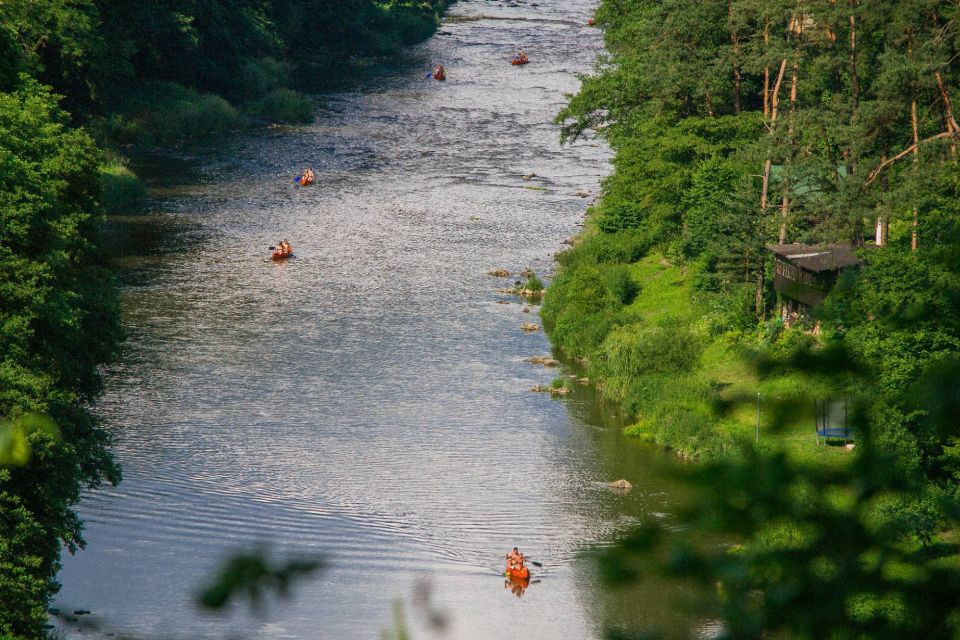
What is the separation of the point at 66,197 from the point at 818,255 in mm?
23293

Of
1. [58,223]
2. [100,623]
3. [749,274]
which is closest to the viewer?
[100,623]

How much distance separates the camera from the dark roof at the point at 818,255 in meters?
40.3

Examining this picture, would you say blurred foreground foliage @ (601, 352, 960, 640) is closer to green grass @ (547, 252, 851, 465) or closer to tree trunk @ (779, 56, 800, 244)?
green grass @ (547, 252, 851, 465)

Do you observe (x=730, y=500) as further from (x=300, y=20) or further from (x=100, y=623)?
(x=300, y=20)

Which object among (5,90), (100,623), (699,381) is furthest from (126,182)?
(100,623)

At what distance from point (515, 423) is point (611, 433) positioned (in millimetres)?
3003

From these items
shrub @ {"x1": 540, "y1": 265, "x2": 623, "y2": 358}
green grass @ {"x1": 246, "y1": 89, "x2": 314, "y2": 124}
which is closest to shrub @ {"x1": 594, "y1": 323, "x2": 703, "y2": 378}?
shrub @ {"x1": 540, "y1": 265, "x2": 623, "y2": 358}

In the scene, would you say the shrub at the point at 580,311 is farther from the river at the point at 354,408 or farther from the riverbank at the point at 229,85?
the riverbank at the point at 229,85

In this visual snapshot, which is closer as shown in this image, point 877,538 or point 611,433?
point 877,538

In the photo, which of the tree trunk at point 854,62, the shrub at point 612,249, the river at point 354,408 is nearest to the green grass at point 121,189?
the river at point 354,408

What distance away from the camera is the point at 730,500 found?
450 centimetres

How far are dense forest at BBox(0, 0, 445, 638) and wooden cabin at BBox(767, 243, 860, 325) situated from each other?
2129 centimetres

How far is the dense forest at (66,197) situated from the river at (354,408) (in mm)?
2638

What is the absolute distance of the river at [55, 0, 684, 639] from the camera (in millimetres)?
29500
